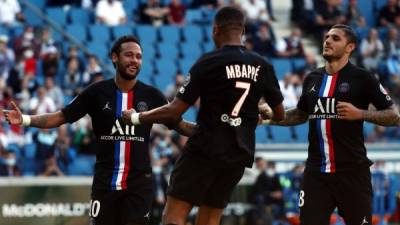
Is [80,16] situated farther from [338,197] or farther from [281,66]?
[338,197]

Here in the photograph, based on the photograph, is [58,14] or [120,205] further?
[58,14]

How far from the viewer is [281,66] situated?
2438cm

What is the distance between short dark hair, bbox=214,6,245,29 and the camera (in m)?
9.43

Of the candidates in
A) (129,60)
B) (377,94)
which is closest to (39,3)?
(129,60)

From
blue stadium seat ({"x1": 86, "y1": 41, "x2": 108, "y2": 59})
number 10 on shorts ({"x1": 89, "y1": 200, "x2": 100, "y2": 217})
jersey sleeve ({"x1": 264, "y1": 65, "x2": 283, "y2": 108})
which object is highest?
blue stadium seat ({"x1": 86, "y1": 41, "x2": 108, "y2": 59})

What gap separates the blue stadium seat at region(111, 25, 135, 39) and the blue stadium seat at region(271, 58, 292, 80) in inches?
120

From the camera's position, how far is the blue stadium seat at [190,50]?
24.1m

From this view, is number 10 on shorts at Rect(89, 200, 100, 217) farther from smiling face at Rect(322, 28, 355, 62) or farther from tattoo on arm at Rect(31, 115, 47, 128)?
smiling face at Rect(322, 28, 355, 62)

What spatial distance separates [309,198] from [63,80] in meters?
11.1

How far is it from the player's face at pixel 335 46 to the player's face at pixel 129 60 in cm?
180

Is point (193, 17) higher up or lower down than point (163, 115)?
higher up

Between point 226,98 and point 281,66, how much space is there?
1500cm

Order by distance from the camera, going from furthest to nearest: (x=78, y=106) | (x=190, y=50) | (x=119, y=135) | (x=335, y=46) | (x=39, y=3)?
(x=190, y=50), (x=39, y=3), (x=335, y=46), (x=78, y=106), (x=119, y=135)

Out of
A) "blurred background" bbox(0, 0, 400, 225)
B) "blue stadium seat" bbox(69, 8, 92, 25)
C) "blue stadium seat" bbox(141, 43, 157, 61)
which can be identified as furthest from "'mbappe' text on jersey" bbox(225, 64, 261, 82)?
"blue stadium seat" bbox(69, 8, 92, 25)
